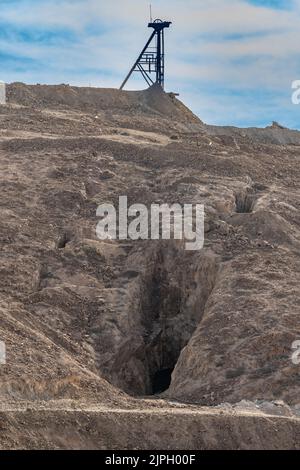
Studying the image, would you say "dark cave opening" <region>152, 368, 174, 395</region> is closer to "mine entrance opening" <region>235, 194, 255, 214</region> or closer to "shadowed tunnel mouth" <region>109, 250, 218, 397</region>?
"shadowed tunnel mouth" <region>109, 250, 218, 397</region>

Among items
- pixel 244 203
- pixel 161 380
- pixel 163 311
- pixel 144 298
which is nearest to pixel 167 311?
pixel 163 311

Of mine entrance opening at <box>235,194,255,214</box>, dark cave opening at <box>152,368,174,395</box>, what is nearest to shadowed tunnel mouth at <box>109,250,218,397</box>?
dark cave opening at <box>152,368,174,395</box>

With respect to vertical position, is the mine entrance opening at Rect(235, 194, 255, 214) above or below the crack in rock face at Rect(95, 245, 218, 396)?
above

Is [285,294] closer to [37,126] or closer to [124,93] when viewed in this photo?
[37,126]

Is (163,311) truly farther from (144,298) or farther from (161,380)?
(161,380)

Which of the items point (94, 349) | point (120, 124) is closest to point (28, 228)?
point (94, 349)

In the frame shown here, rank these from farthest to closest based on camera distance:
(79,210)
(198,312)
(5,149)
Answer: (5,149) → (79,210) → (198,312)

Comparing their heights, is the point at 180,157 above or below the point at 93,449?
above
